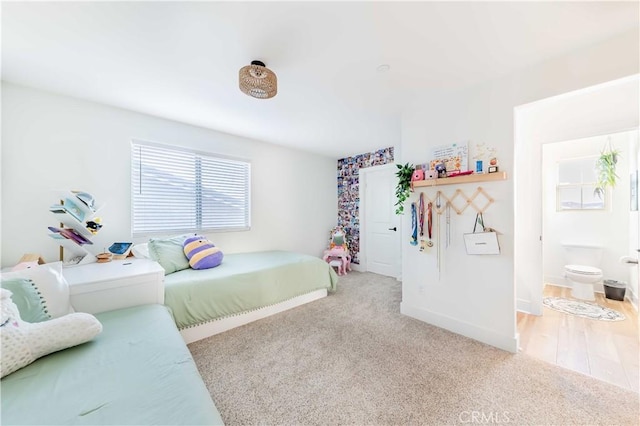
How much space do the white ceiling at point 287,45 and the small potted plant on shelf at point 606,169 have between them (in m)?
2.37

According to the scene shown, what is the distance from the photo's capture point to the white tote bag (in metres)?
2.02

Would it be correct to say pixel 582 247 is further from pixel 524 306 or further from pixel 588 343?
pixel 588 343

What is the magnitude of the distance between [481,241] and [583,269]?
85.0 inches

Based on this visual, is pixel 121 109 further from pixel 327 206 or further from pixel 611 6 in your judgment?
pixel 611 6

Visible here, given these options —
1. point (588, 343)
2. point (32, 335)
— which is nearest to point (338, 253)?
point (588, 343)

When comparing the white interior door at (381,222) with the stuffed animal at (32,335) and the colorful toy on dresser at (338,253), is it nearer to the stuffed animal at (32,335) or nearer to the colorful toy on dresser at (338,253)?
the colorful toy on dresser at (338,253)

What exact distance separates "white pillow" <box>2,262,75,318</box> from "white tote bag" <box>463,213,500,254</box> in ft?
9.83

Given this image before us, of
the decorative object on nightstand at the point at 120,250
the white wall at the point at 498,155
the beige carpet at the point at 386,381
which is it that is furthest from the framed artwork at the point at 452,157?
the decorative object on nightstand at the point at 120,250

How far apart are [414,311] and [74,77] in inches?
155

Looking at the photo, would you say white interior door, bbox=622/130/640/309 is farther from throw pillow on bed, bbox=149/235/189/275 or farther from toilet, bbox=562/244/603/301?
throw pillow on bed, bbox=149/235/189/275

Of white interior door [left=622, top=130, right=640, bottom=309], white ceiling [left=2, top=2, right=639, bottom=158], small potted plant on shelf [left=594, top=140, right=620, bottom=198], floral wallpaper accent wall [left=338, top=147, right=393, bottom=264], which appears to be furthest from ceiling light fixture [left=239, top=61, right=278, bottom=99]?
small potted plant on shelf [left=594, top=140, right=620, bottom=198]

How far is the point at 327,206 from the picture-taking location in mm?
4883

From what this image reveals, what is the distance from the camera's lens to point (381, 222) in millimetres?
4449

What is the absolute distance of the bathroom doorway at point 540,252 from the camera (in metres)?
1.79
